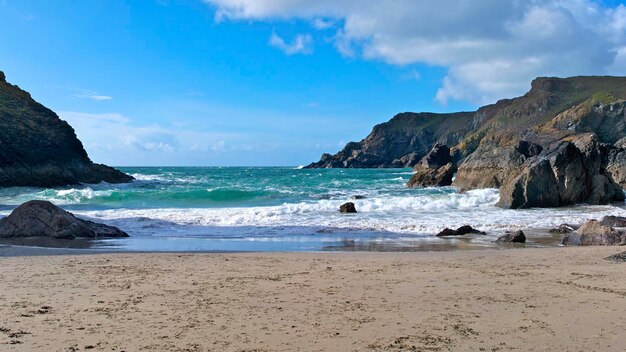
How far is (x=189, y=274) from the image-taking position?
8938 mm

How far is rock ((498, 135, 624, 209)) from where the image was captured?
80.1ft

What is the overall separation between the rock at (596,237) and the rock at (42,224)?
563 inches

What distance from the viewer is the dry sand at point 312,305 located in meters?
5.04

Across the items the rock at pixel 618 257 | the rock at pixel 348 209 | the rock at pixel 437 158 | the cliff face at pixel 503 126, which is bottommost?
the rock at pixel 618 257

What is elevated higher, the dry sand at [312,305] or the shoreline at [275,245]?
the dry sand at [312,305]

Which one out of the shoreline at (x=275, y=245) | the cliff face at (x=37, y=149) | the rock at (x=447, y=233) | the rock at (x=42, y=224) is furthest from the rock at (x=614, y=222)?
the cliff face at (x=37, y=149)

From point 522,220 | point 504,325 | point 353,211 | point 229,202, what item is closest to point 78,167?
point 229,202

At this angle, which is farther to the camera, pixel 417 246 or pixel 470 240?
pixel 470 240

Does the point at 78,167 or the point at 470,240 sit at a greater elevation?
the point at 78,167

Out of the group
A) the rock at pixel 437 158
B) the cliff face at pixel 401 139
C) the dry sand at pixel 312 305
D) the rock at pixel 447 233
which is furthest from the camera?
the cliff face at pixel 401 139

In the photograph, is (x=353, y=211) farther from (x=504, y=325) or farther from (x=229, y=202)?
(x=504, y=325)

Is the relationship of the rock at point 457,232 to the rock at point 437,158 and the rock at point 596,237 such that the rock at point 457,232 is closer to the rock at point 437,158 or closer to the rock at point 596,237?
the rock at point 596,237

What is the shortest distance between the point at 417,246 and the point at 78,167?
46.2 metres

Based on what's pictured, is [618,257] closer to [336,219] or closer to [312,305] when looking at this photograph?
[312,305]
